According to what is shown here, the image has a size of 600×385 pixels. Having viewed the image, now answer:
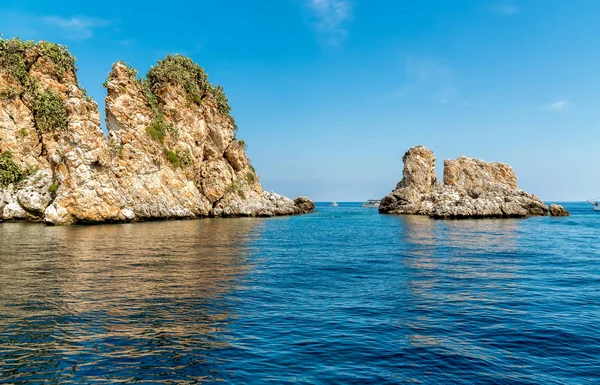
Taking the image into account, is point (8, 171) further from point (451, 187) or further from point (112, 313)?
point (451, 187)

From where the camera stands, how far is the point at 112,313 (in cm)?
1553

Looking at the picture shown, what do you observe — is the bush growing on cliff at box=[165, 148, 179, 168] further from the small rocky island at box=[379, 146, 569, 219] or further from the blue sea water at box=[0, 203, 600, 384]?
the small rocky island at box=[379, 146, 569, 219]

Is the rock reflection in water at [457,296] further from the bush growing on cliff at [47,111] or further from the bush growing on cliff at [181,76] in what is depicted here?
the bush growing on cliff at [47,111]

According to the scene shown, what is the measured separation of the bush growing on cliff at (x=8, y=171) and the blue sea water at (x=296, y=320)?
52.9m

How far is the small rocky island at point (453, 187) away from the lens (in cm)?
10162

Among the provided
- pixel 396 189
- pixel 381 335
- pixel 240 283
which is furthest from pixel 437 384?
pixel 396 189

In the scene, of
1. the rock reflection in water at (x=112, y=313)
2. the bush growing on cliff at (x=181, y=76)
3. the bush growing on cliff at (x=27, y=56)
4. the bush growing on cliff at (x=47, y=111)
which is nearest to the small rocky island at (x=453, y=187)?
the bush growing on cliff at (x=181, y=76)

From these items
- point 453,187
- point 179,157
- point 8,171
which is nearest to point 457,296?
point 179,157

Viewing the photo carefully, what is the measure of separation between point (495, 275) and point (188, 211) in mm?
70074

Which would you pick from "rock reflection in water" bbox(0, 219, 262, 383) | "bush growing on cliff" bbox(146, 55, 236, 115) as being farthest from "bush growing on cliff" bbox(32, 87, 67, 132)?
"rock reflection in water" bbox(0, 219, 262, 383)

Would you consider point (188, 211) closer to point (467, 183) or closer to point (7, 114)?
point (7, 114)

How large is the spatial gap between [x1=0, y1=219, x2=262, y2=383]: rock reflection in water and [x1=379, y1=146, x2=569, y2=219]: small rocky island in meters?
A: 79.2

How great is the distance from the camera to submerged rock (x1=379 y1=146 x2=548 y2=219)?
102 meters

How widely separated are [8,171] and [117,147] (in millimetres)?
19730
